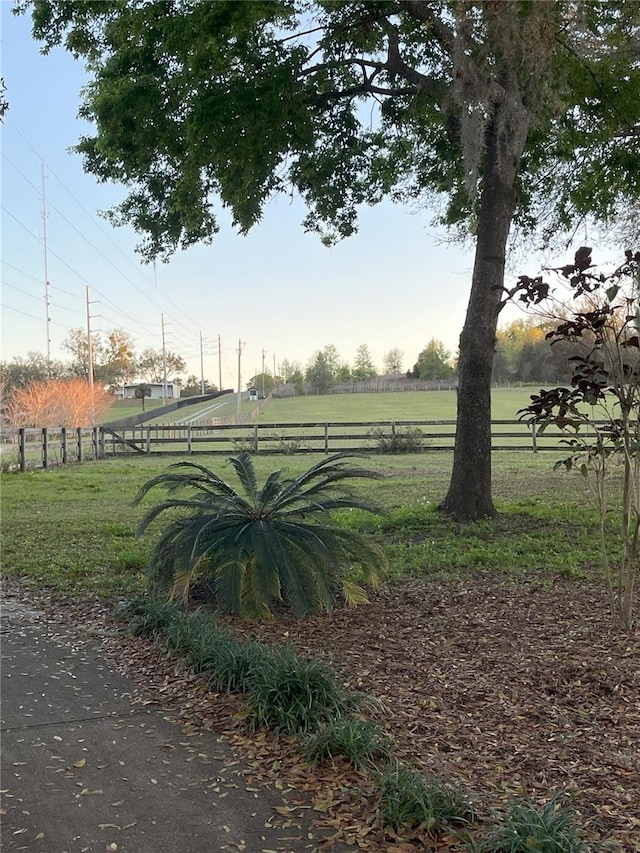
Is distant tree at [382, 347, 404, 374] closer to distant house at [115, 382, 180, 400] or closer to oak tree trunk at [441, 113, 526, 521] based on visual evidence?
distant house at [115, 382, 180, 400]

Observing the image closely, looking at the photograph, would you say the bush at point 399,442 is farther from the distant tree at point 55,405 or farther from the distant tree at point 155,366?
the distant tree at point 155,366

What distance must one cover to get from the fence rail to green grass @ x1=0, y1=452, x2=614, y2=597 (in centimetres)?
363

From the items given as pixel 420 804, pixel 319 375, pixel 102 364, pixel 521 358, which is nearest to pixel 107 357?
pixel 102 364

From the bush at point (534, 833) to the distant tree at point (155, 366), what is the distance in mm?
61106

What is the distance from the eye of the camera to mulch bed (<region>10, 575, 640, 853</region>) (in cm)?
265

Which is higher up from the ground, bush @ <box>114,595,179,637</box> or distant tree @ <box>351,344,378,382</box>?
distant tree @ <box>351,344,378,382</box>

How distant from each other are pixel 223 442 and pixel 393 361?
49177 mm

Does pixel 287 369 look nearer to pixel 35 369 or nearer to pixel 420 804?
pixel 35 369

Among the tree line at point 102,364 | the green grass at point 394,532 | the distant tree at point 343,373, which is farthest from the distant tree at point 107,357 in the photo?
the green grass at point 394,532

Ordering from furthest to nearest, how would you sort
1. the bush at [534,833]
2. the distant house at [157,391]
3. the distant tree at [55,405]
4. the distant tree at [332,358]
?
the distant tree at [332,358], the distant house at [157,391], the distant tree at [55,405], the bush at [534,833]

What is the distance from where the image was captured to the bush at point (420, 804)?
8.00ft

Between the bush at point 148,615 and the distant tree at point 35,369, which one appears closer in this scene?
the bush at point 148,615

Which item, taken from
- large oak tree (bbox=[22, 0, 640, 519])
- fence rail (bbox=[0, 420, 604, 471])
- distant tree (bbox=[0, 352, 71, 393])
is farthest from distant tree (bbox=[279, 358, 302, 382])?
large oak tree (bbox=[22, 0, 640, 519])

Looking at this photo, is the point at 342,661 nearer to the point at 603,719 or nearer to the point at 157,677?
the point at 157,677
